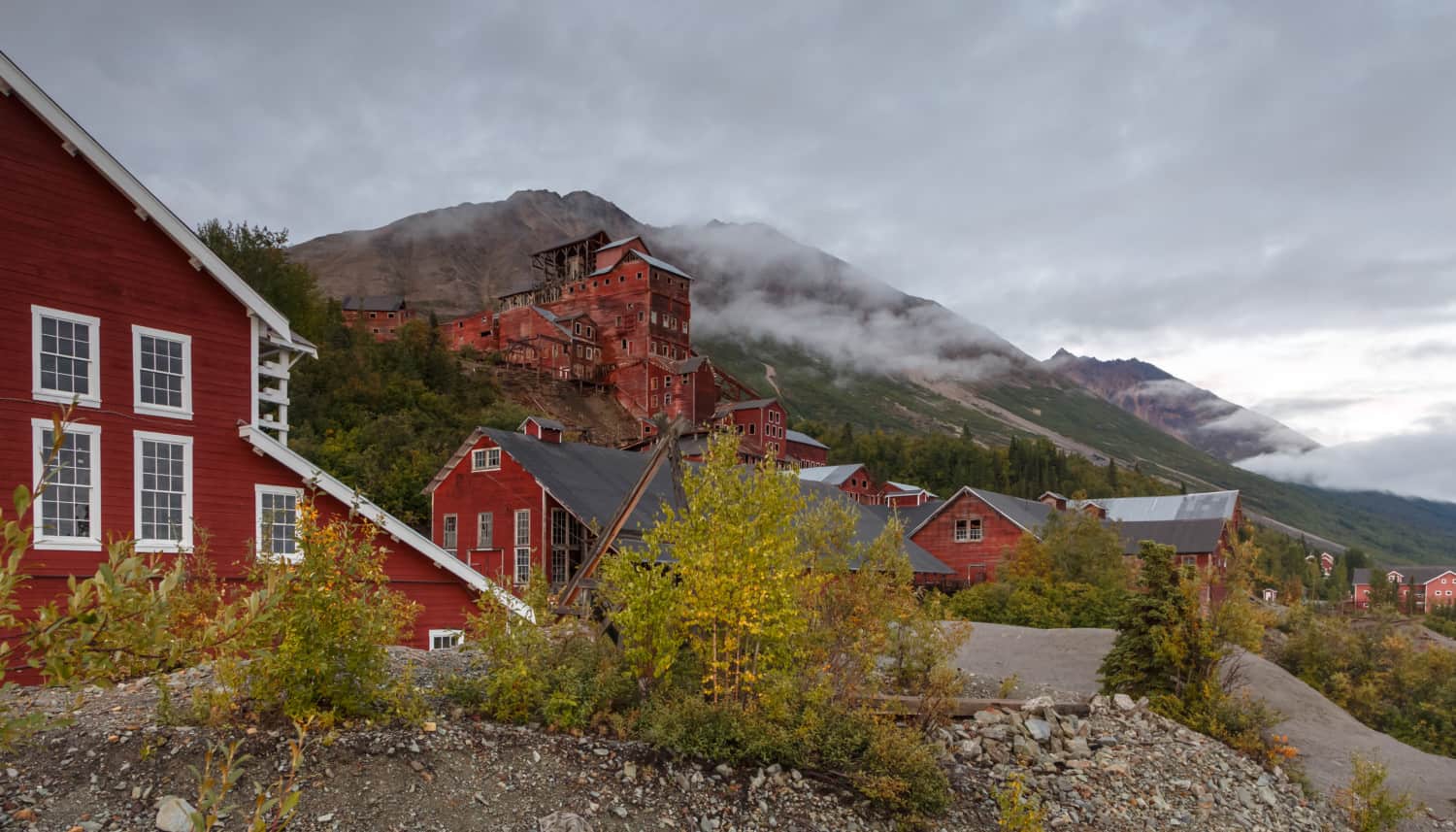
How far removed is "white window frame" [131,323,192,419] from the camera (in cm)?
1584

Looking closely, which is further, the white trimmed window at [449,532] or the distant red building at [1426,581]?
the distant red building at [1426,581]

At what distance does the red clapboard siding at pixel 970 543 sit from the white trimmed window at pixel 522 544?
26.7 m

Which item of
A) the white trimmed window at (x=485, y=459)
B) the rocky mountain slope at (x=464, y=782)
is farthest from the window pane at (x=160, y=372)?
the white trimmed window at (x=485, y=459)

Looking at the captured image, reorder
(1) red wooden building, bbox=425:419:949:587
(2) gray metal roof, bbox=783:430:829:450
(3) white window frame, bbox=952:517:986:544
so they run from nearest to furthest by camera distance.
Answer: (1) red wooden building, bbox=425:419:949:587
(3) white window frame, bbox=952:517:986:544
(2) gray metal roof, bbox=783:430:829:450

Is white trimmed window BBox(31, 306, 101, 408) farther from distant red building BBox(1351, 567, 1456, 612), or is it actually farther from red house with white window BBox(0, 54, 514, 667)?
distant red building BBox(1351, 567, 1456, 612)

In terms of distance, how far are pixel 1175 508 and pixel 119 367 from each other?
68.9 metres

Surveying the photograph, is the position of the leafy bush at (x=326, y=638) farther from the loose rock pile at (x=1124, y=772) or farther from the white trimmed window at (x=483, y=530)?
the white trimmed window at (x=483, y=530)

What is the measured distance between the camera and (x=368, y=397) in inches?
2035

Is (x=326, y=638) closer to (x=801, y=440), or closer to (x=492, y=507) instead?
(x=492, y=507)

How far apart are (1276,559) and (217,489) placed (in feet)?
335

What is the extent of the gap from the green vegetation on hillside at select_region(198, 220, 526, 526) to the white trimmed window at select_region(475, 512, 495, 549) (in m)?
7.23

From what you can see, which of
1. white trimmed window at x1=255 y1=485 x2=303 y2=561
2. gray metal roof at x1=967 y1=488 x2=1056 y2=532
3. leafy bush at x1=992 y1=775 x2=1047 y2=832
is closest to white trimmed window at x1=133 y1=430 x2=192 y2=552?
white trimmed window at x1=255 y1=485 x2=303 y2=561

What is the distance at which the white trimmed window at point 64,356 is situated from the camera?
14812 millimetres

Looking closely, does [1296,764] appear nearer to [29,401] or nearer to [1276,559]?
[29,401]
